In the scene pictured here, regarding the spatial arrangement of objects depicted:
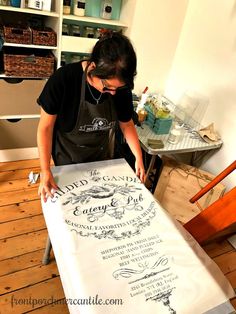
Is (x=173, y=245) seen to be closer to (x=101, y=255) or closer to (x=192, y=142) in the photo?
(x=101, y=255)

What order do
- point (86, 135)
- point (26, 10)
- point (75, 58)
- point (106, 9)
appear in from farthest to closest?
point (75, 58)
point (106, 9)
point (26, 10)
point (86, 135)

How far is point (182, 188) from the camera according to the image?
5.49 ft

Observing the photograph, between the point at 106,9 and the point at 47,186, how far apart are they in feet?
4.77

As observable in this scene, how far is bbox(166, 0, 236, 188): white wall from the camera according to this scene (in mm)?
1581

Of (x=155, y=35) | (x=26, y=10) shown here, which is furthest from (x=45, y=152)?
(x=155, y=35)

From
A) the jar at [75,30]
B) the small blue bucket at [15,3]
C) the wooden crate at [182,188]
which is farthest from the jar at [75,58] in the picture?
the wooden crate at [182,188]

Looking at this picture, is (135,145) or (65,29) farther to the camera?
(65,29)

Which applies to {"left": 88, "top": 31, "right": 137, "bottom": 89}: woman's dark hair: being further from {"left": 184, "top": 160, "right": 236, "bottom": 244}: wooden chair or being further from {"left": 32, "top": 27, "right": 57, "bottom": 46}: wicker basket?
{"left": 32, "top": 27, "right": 57, "bottom": 46}: wicker basket

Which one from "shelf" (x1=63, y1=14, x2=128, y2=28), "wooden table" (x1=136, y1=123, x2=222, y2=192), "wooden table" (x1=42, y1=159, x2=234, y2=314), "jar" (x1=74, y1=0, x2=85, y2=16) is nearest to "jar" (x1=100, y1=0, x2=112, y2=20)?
"shelf" (x1=63, y1=14, x2=128, y2=28)

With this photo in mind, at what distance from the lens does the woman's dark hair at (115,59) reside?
81 centimetres

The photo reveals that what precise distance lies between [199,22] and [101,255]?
5.45 ft

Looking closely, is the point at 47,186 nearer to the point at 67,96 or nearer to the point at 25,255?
the point at 67,96

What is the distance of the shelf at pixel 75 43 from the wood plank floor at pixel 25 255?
95cm

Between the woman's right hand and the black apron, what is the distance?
0.25 metres
